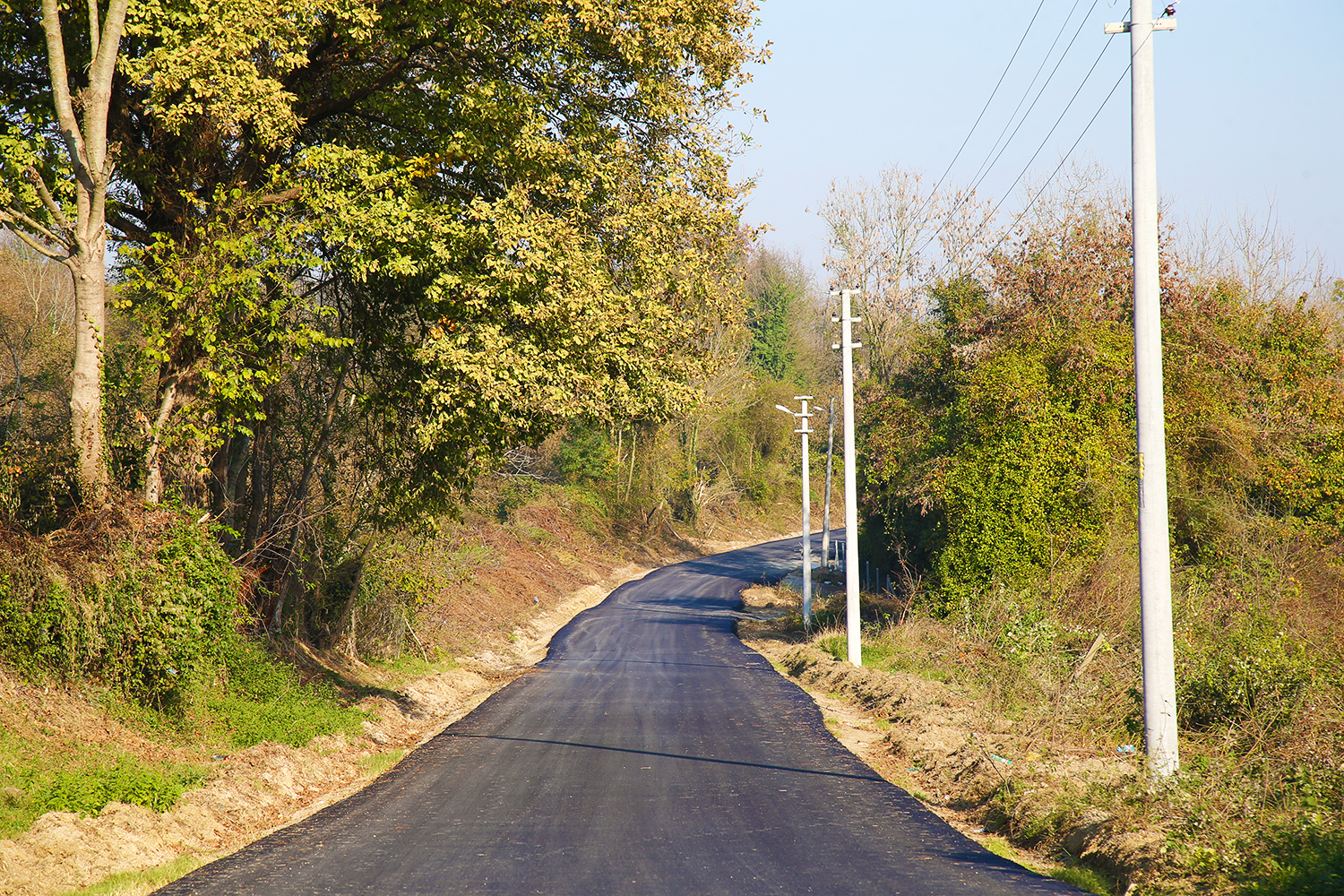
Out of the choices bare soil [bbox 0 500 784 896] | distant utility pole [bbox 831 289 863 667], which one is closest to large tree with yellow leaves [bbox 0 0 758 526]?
bare soil [bbox 0 500 784 896]

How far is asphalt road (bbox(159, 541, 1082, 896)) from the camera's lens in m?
6.95

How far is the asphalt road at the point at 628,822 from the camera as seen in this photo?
22.8ft

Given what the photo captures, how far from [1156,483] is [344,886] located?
25.0 ft

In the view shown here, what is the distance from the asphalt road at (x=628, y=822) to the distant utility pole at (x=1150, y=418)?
2088mm

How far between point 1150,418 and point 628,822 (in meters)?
6.11

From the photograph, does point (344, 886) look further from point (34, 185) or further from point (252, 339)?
point (34, 185)

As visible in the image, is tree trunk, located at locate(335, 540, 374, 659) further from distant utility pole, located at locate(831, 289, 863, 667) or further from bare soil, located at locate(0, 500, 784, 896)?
distant utility pole, located at locate(831, 289, 863, 667)

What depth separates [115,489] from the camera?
10578 mm

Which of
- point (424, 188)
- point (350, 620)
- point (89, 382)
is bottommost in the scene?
point (350, 620)

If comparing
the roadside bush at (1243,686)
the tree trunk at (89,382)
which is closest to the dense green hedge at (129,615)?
the tree trunk at (89,382)

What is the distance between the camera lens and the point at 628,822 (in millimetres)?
8664

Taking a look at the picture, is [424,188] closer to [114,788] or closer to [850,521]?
[114,788]

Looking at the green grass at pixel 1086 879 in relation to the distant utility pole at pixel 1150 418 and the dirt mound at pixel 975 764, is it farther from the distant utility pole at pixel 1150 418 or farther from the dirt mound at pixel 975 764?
the distant utility pole at pixel 1150 418

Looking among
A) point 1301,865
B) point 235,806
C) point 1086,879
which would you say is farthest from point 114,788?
point 1301,865
